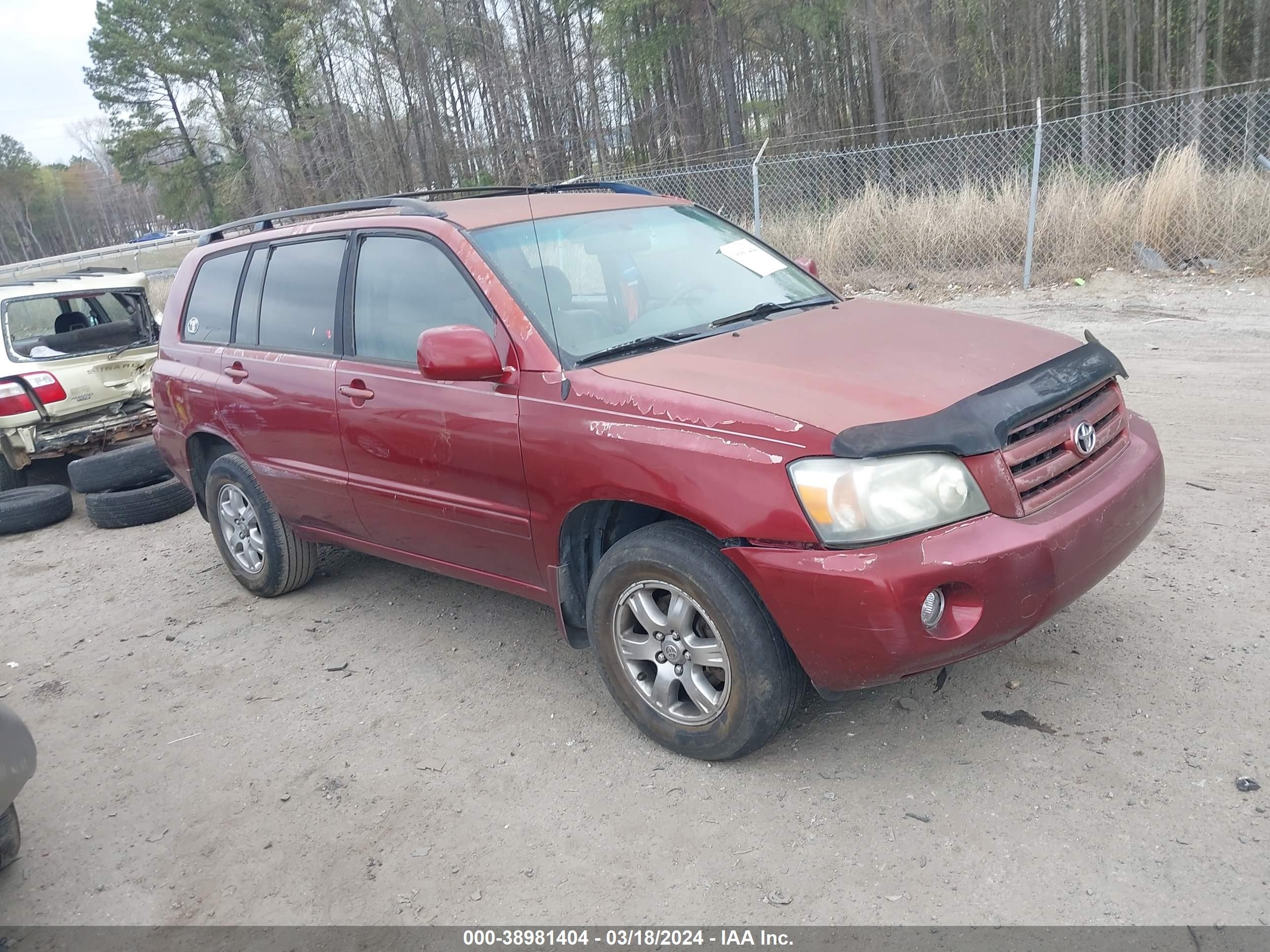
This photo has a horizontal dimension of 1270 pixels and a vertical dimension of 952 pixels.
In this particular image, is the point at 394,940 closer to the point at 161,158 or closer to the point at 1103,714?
the point at 1103,714

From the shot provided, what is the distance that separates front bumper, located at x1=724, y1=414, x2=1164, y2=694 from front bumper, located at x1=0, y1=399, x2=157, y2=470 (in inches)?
262

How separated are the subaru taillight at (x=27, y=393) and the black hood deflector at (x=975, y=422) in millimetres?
7415

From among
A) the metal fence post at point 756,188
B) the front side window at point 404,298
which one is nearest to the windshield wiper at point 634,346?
the front side window at point 404,298

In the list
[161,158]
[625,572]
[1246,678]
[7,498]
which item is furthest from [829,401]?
[161,158]

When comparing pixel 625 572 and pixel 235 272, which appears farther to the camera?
pixel 235 272

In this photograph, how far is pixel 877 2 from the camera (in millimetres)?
22891

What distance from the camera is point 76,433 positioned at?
784 centimetres

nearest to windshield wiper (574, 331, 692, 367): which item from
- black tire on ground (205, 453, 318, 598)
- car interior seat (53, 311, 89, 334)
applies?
black tire on ground (205, 453, 318, 598)

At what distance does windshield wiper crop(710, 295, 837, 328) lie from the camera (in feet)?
12.0

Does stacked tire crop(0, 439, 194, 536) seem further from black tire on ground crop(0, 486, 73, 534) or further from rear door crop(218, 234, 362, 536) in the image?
rear door crop(218, 234, 362, 536)

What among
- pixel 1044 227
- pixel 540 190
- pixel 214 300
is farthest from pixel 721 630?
pixel 1044 227

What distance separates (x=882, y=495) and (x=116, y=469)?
644cm

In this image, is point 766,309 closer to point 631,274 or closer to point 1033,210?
point 631,274

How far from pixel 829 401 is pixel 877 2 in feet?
77.7
